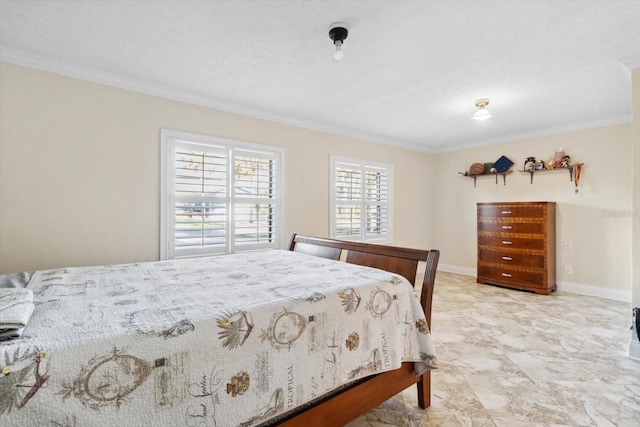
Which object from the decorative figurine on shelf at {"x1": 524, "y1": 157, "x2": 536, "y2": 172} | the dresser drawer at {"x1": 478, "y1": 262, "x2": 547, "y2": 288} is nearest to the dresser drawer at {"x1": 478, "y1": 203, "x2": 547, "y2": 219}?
the decorative figurine on shelf at {"x1": 524, "y1": 157, "x2": 536, "y2": 172}

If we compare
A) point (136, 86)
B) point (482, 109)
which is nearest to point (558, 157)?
point (482, 109)

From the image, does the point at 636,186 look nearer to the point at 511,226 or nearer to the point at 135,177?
the point at 511,226

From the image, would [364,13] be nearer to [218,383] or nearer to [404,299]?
[404,299]

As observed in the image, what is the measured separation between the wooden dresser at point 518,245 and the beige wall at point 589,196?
22cm

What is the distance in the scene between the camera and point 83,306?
1140 mm

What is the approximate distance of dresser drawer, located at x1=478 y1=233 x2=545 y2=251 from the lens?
408 centimetres

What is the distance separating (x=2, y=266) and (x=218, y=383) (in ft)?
7.93

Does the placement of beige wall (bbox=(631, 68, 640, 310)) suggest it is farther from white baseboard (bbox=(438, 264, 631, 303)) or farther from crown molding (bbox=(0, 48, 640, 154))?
white baseboard (bbox=(438, 264, 631, 303))

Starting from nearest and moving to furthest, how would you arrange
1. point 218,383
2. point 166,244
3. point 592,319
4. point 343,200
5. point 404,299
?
point 218,383
point 404,299
point 166,244
point 592,319
point 343,200

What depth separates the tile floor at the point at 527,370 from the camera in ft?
5.50

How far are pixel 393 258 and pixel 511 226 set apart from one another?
340 cm

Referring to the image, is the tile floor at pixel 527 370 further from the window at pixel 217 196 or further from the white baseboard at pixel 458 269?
the window at pixel 217 196

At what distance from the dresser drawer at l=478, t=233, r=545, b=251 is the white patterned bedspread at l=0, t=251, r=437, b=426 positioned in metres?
3.50

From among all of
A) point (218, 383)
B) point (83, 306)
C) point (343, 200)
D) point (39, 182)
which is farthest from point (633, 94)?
point (39, 182)
